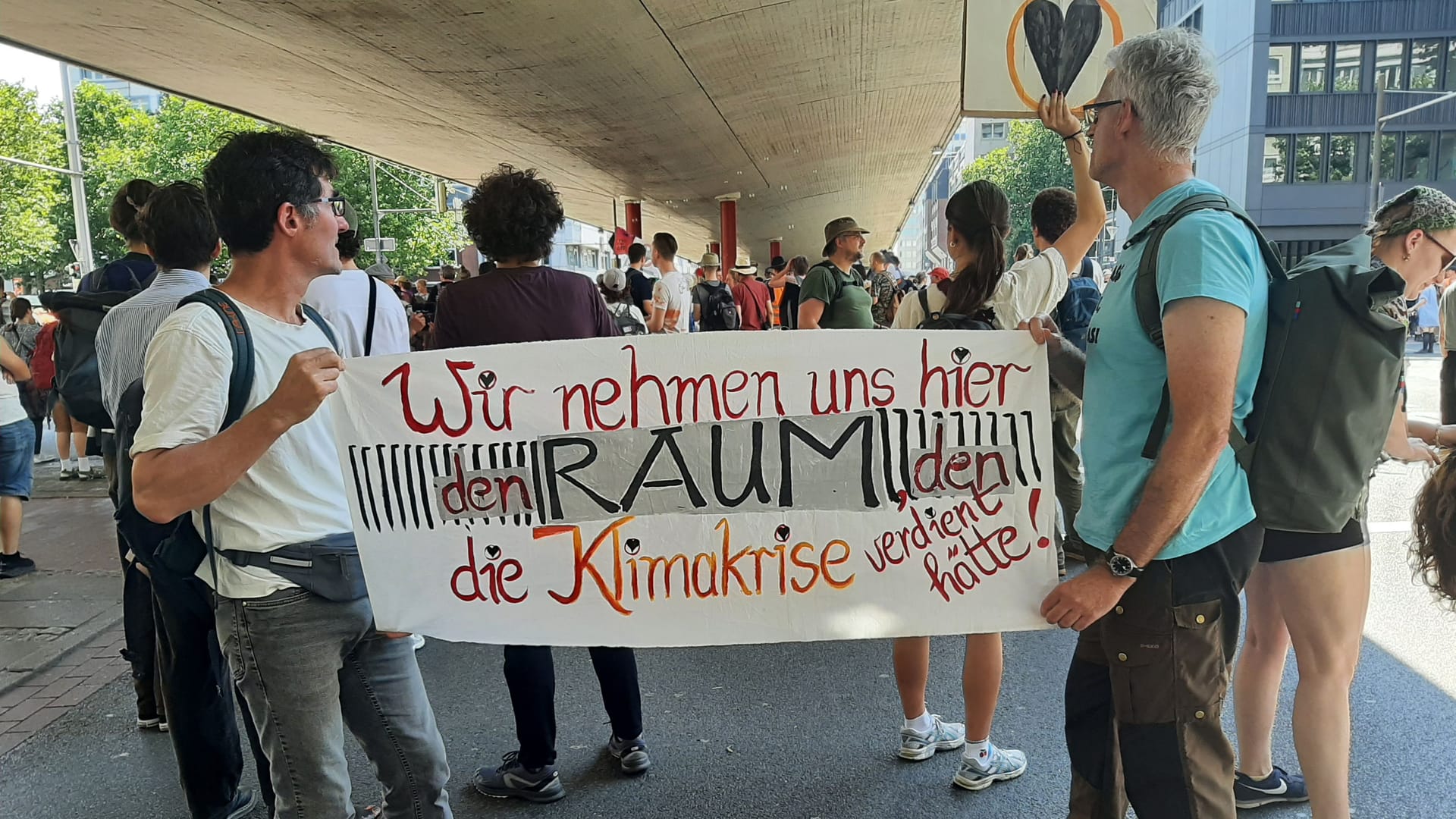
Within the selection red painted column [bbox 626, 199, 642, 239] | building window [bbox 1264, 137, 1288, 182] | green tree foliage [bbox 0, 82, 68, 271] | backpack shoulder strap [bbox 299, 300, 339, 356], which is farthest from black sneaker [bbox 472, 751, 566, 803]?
green tree foliage [bbox 0, 82, 68, 271]

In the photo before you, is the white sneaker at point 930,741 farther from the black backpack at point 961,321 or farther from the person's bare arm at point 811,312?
the person's bare arm at point 811,312

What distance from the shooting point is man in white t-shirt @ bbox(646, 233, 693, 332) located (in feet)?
26.4

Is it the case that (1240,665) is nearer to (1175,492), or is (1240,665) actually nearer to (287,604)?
(1175,492)

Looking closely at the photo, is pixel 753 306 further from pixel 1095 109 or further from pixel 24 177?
pixel 24 177

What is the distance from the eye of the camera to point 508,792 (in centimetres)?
300

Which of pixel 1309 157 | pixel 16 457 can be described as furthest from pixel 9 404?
pixel 1309 157

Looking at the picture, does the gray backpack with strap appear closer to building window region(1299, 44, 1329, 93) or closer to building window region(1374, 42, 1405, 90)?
building window region(1299, 44, 1329, 93)

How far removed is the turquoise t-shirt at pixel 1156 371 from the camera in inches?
64.8

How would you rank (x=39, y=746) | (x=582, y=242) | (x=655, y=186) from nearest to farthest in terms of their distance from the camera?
1. (x=39, y=746)
2. (x=655, y=186)
3. (x=582, y=242)

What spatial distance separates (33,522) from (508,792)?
631 centimetres

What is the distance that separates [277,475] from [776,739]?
2172mm

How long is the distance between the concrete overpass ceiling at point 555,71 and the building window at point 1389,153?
24815 millimetres

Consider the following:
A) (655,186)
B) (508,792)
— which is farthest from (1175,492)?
(655,186)

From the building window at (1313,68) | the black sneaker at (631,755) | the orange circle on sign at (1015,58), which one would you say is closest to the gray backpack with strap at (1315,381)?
the orange circle on sign at (1015,58)
